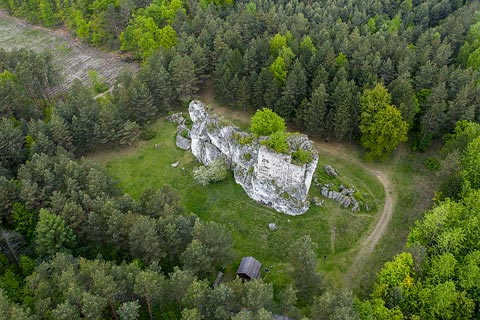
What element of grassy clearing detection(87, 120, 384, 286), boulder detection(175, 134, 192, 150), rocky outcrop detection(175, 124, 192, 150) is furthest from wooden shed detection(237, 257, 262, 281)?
rocky outcrop detection(175, 124, 192, 150)

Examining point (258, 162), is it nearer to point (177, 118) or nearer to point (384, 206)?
point (384, 206)

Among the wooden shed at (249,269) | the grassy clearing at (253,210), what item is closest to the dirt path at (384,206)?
the grassy clearing at (253,210)

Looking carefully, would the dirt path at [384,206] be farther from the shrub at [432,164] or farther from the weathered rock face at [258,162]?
the weathered rock face at [258,162]

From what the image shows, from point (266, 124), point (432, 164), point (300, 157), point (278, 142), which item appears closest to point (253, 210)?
point (300, 157)

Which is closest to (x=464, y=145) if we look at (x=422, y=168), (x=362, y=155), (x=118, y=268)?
(x=422, y=168)

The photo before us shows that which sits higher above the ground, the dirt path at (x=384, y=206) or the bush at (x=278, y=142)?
the bush at (x=278, y=142)

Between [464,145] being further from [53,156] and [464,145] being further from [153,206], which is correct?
[53,156]
